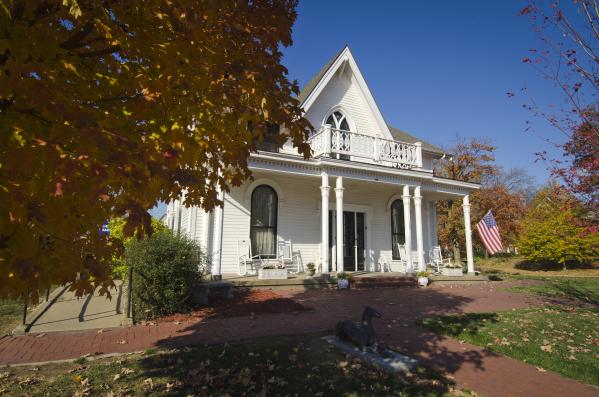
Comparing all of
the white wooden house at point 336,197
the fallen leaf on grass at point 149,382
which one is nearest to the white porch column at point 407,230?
the white wooden house at point 336,197

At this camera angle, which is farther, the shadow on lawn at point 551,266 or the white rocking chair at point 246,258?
the shadow on lawn at point 551,266

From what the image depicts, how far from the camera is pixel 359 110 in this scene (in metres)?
16.8

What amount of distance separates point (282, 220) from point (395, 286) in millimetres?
5019

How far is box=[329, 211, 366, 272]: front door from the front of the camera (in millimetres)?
15039

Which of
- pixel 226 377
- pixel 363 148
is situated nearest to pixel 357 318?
pixel 226 377

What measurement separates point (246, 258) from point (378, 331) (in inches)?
274

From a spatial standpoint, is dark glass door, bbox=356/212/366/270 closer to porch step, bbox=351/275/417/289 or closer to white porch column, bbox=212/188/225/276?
porch step, bbox=351/275/417/289

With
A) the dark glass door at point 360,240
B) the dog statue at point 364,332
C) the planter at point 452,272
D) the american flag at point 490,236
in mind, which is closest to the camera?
the dog statue at point 364,332

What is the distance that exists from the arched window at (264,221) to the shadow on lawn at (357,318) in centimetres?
319

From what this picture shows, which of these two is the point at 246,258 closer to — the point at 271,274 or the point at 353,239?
the point at 271,274

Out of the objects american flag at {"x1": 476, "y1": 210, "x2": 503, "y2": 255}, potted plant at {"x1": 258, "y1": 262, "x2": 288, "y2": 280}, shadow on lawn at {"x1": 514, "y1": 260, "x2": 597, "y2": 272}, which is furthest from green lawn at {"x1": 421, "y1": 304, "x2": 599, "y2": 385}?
shadow on lawn at {"x1": 514, "y1": 260, "x2": 597, "y2": 272}

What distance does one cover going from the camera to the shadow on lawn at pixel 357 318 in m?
5.29

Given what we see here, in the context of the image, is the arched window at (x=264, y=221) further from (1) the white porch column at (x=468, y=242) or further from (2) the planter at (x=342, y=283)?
(1) the white porch column at (x=468, y=242)

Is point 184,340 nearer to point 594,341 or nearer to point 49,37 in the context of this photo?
point 49,37
